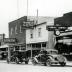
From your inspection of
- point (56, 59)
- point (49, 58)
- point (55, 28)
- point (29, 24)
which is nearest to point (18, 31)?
point (29, 24)

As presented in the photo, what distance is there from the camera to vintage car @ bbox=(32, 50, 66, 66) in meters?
24.8

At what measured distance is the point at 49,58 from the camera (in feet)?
Result: 82.0

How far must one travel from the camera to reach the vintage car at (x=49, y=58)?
81.3 feet

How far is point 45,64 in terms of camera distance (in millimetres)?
25656

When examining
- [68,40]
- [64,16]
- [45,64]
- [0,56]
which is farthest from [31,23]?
[0,56]

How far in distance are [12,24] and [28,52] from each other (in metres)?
16.4

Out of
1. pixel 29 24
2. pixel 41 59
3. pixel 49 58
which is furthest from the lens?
pixel 29 24

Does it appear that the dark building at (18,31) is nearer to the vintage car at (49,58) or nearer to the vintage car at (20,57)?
the vintage car at (20,57)

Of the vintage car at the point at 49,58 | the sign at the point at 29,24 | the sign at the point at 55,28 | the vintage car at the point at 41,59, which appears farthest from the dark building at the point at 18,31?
the vintage car at the point at 49,58

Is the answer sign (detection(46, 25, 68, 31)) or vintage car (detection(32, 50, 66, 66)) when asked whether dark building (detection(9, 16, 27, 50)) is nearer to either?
sign (detection(46, 25, 68, 31))

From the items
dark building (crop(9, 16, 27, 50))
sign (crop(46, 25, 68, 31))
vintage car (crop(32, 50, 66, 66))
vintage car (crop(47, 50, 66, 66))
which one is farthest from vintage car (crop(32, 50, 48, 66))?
dark building (crop(9, 16, 27, 50))

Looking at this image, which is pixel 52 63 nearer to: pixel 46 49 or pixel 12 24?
pixel 46 49

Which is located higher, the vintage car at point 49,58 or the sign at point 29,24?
the sign at point 29,24

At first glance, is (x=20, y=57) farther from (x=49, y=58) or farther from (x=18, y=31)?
(x=18, y=31)
